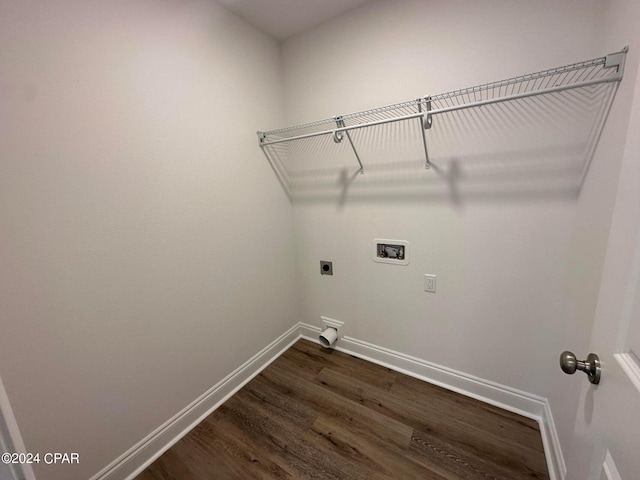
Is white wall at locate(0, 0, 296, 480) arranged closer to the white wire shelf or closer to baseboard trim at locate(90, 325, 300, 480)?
baseboard trim at locate(90, 325, 300, 480)

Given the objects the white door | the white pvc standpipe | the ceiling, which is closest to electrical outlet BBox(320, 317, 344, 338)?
the white pvc standpipe

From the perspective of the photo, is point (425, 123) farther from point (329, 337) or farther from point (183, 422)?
point (183, 422)

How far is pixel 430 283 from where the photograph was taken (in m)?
1.61

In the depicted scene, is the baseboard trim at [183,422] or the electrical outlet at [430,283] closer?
the baseboard trim at [183,422]

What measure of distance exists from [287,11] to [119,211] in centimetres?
150

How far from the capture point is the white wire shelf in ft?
3.01

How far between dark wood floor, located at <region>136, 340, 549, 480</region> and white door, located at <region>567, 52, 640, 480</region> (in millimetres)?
836

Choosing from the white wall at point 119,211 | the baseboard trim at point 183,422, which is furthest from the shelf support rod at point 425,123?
the baseboard trim at point 183,422

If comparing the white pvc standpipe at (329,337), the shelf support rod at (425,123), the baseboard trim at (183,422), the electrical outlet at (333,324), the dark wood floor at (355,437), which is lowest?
the dark wood floor at (355,437)

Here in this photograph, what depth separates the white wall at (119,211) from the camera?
91 centimetres

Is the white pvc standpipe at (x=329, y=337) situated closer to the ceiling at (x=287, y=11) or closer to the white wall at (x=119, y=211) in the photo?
the white wall at (x=119, y=211)

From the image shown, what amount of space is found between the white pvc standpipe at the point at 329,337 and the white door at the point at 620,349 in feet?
5.01

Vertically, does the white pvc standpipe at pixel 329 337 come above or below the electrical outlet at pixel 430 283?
below

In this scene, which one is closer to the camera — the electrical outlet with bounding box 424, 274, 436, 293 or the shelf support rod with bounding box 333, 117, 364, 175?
the shelf support rod with bounding box 333, 117, 364, 175
